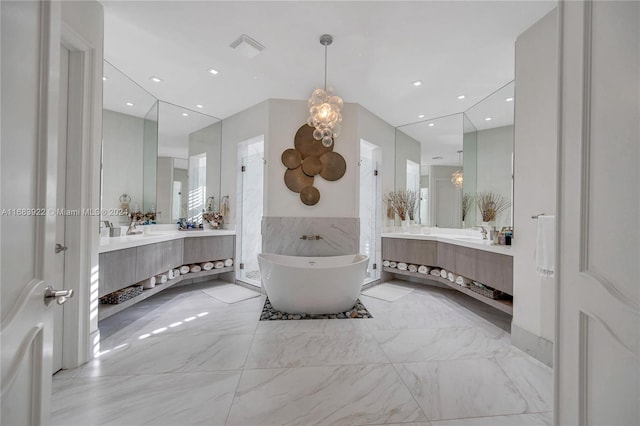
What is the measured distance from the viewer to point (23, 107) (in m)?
0.72

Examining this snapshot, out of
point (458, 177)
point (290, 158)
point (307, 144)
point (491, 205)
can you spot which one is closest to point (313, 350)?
point (290, 158)

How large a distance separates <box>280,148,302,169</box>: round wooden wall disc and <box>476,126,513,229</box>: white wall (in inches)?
101

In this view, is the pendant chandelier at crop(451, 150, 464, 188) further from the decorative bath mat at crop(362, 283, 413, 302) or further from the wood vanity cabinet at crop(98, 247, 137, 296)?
the wood vanity cabinet at crop(98, 247, 137, 296)

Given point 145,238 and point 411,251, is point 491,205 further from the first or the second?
point 145,238

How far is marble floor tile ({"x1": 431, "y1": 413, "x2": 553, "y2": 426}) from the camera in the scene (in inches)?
58.5

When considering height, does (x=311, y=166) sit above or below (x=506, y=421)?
above

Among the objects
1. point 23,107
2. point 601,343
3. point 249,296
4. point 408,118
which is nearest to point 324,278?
point 249,296

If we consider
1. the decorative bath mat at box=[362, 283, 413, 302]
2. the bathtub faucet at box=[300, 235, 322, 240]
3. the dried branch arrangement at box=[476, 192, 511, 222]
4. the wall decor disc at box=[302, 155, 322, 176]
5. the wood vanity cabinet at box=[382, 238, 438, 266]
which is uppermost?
Answer: the wall decor disc at box=[302, 155, 322, 176]

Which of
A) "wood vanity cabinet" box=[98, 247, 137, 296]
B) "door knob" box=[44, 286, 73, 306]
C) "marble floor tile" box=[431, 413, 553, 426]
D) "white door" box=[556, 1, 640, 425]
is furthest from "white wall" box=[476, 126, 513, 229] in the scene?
"wood vanity cabinet" box=[98, 247, 137, 296]

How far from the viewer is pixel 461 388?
179 centimetres

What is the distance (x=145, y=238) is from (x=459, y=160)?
14.3 ft

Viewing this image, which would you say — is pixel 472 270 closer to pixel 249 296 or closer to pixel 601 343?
pixel 601 343

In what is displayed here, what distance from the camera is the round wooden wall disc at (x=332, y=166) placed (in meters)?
3.88

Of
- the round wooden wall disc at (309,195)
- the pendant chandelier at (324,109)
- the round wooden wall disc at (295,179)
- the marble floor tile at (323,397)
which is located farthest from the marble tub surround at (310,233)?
the marble floor tile at (323,397)
